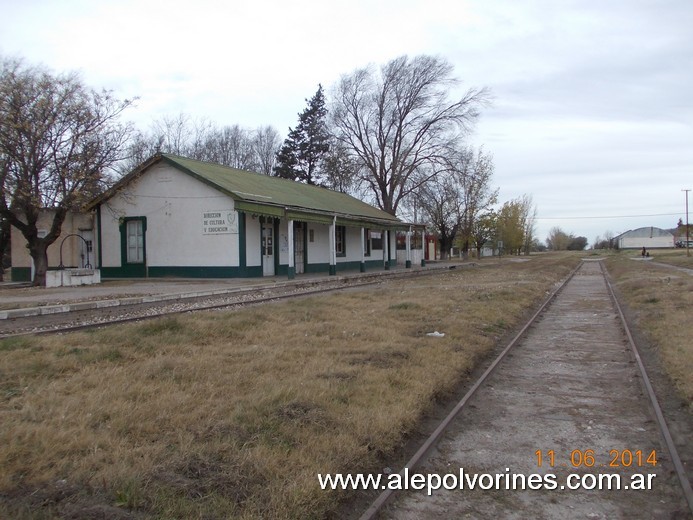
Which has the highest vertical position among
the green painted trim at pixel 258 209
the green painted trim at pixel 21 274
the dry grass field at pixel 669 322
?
the green painted trim at pixel 258 209

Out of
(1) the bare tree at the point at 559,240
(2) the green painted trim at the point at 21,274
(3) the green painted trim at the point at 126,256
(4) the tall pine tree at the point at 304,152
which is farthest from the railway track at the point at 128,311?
(1) the bare tree at the point at 559,240

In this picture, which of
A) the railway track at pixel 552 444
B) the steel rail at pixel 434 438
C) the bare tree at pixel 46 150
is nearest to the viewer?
the steel rail at pixel 434 438

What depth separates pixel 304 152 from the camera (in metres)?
54.7

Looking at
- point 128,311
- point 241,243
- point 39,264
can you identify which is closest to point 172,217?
point 241,243

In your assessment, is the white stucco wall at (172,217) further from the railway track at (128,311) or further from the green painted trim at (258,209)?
the railway track at (128,311)

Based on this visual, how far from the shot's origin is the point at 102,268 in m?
24.8

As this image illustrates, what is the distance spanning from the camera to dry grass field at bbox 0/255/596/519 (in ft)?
11.0

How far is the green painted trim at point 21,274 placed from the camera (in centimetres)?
2597

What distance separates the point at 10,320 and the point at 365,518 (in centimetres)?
1069

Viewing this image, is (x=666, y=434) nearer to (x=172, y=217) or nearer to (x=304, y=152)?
(x=172, y=217)

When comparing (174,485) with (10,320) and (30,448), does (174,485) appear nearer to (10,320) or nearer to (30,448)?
(30,448)

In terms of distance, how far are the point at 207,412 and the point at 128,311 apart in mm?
8818

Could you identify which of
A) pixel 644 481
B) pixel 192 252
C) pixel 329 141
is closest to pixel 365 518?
pixel 644 481

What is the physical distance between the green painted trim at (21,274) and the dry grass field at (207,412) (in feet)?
67.2
